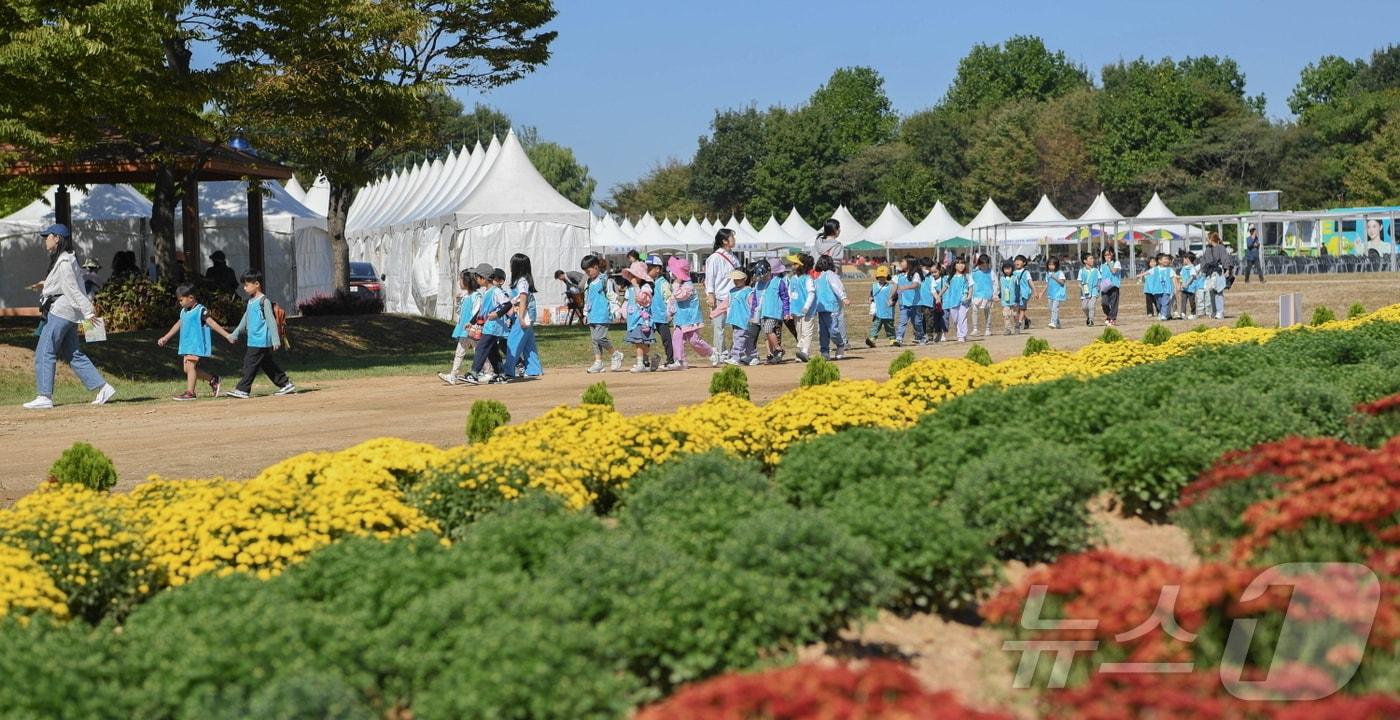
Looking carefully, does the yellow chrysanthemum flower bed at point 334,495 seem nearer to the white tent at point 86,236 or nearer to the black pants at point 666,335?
the black pants at point 666,335

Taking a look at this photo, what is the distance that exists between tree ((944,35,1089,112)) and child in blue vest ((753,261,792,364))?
9601cm

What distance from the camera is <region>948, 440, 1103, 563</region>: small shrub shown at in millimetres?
6488

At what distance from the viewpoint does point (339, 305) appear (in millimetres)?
30125

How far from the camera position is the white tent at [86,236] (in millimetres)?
29938

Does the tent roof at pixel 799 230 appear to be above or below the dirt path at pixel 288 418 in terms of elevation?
above

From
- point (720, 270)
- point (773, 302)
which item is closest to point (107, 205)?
point (720, 270)

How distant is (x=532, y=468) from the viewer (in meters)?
7.41

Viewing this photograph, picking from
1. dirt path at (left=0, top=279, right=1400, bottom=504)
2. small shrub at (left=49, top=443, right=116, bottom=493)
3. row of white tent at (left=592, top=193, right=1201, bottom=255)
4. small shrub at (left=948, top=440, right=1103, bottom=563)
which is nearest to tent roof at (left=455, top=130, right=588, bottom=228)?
dirt path at (left=0, top=279, right=1400, bottom=504)

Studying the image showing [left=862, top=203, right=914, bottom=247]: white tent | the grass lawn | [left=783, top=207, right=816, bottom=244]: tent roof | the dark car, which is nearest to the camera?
the grass lawn

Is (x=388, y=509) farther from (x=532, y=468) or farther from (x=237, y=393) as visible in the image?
(x=237, y=393)

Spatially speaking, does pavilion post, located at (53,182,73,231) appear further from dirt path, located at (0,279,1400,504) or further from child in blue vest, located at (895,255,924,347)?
child in blue vest, located at (895,255,924,347)

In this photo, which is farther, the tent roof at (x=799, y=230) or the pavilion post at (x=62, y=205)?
the tent roof at (x=799, y=230)

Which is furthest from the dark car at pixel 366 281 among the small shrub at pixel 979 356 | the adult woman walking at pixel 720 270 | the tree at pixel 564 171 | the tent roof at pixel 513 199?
the tree at pixel 564 171

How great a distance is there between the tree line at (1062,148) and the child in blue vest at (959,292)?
49669 mm
